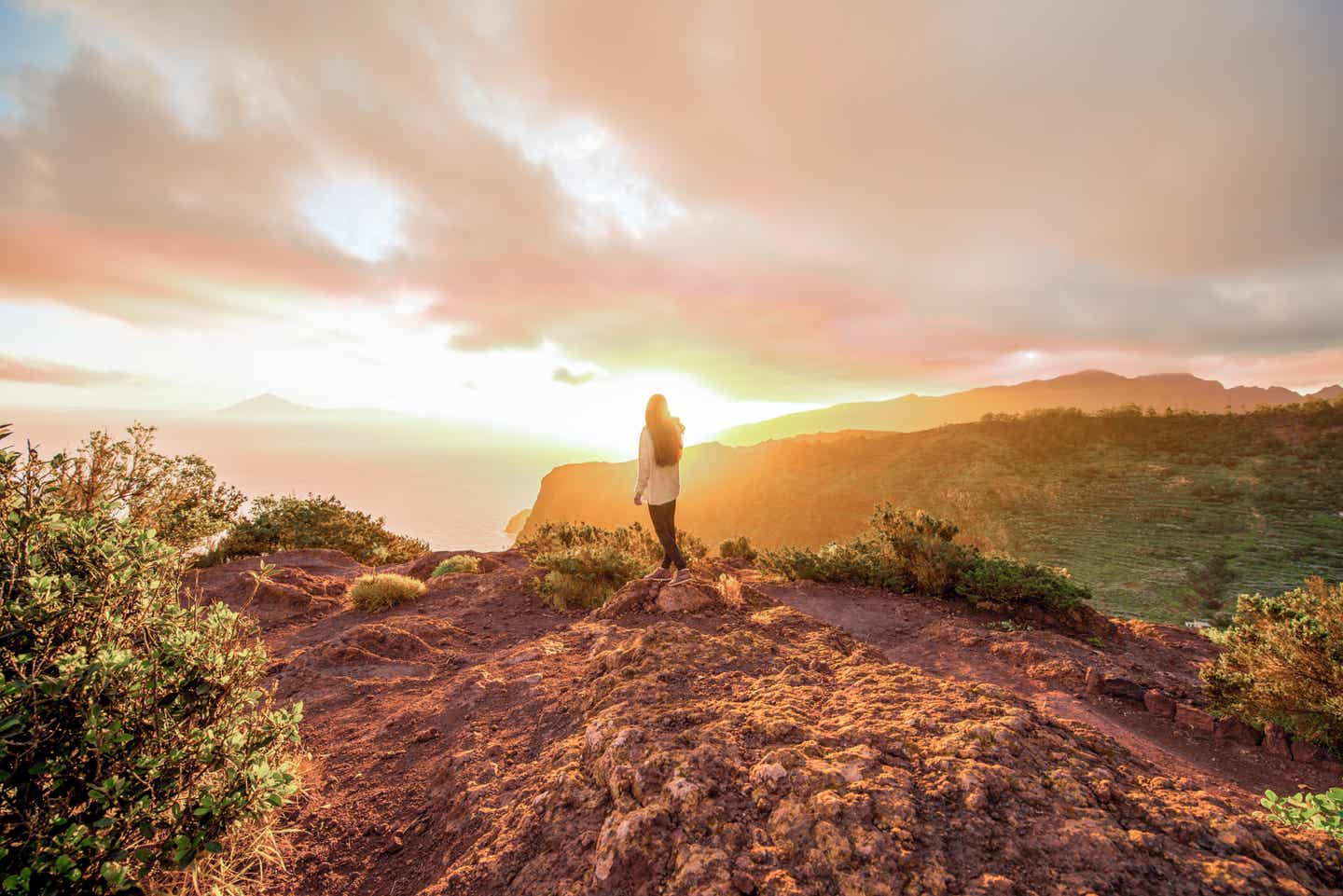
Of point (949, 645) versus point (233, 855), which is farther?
point (949, 645)

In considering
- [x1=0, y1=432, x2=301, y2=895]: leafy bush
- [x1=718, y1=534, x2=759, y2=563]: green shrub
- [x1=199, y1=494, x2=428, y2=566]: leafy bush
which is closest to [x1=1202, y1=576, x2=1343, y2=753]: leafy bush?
[x1=0, y1=432, x2=301, y2=895]: leafy bush

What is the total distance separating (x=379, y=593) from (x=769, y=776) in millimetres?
6987

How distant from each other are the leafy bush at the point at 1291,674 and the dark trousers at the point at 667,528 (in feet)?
17.4

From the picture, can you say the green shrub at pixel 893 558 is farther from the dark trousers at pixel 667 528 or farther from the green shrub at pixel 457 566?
the green shrub at pixel 457 566

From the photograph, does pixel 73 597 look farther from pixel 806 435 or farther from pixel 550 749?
pixel 806 435

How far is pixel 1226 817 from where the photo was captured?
1830mm

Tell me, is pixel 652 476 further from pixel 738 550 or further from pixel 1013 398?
pixel 1013 398

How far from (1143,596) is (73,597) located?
12.5m

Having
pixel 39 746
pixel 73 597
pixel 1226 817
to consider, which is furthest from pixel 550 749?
pixel 1226 817

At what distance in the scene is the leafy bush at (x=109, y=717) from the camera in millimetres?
1762

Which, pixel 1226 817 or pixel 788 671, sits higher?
pixel 1226 817

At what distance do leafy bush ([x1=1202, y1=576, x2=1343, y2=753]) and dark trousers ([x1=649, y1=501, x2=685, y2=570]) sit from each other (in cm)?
529

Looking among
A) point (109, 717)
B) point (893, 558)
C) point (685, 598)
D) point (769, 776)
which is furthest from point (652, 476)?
point (109, 717)

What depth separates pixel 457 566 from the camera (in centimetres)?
930
